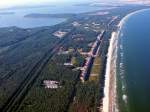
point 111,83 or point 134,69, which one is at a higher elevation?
point 134,69

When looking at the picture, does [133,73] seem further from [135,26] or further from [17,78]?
[135,26]

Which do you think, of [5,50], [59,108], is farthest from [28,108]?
[5,50]

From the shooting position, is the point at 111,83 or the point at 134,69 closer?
the point at 111,83

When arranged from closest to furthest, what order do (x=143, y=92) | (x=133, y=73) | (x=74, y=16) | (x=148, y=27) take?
1. (x=143, y=92)
2. (x=133, y=73)
3. (x=148, y=27)
4. (x=74, y=16)

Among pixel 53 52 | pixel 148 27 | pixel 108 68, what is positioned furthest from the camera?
pixel 148 27

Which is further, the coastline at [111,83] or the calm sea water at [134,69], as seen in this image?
the calm sea water at [134,69]

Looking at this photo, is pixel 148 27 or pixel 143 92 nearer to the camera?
pixel 143 92

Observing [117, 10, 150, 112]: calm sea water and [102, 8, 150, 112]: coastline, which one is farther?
[117, 10, 150, 112]: calm sea water

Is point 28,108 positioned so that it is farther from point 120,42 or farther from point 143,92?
point 120,42
